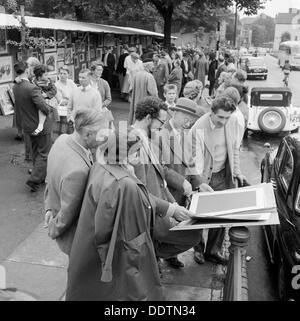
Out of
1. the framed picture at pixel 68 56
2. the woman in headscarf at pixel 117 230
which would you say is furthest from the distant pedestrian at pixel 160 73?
the woman in headscarf at pixel 117 230

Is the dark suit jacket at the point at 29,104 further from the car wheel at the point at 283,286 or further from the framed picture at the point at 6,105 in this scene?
the car wheel at the point at 283,286

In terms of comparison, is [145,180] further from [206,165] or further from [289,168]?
[289,168]

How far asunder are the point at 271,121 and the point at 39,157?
679 centimetres

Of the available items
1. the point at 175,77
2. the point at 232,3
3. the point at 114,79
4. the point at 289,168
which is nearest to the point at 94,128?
the point at 289,168

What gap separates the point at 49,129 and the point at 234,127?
3.49 meters

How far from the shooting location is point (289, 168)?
4719 millimetres

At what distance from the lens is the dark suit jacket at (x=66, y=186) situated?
3.19 meters

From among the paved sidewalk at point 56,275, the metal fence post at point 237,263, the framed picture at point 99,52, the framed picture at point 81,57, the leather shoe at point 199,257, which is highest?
the framed picture at point 99,52

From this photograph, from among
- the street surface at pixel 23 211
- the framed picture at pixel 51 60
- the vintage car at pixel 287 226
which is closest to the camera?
the vintage car at pixel 287 226

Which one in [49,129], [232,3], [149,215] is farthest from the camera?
[232,3]

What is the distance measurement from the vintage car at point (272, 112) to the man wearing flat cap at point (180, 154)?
7.18 meters

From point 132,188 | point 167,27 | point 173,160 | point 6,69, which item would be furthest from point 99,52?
point 132,188

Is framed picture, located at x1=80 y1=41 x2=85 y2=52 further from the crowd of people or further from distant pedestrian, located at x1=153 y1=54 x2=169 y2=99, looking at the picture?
the crowd of people

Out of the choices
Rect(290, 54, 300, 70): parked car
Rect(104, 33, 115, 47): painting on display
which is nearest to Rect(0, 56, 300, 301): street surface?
Rect(104, 33, 115, 47): painting on display
